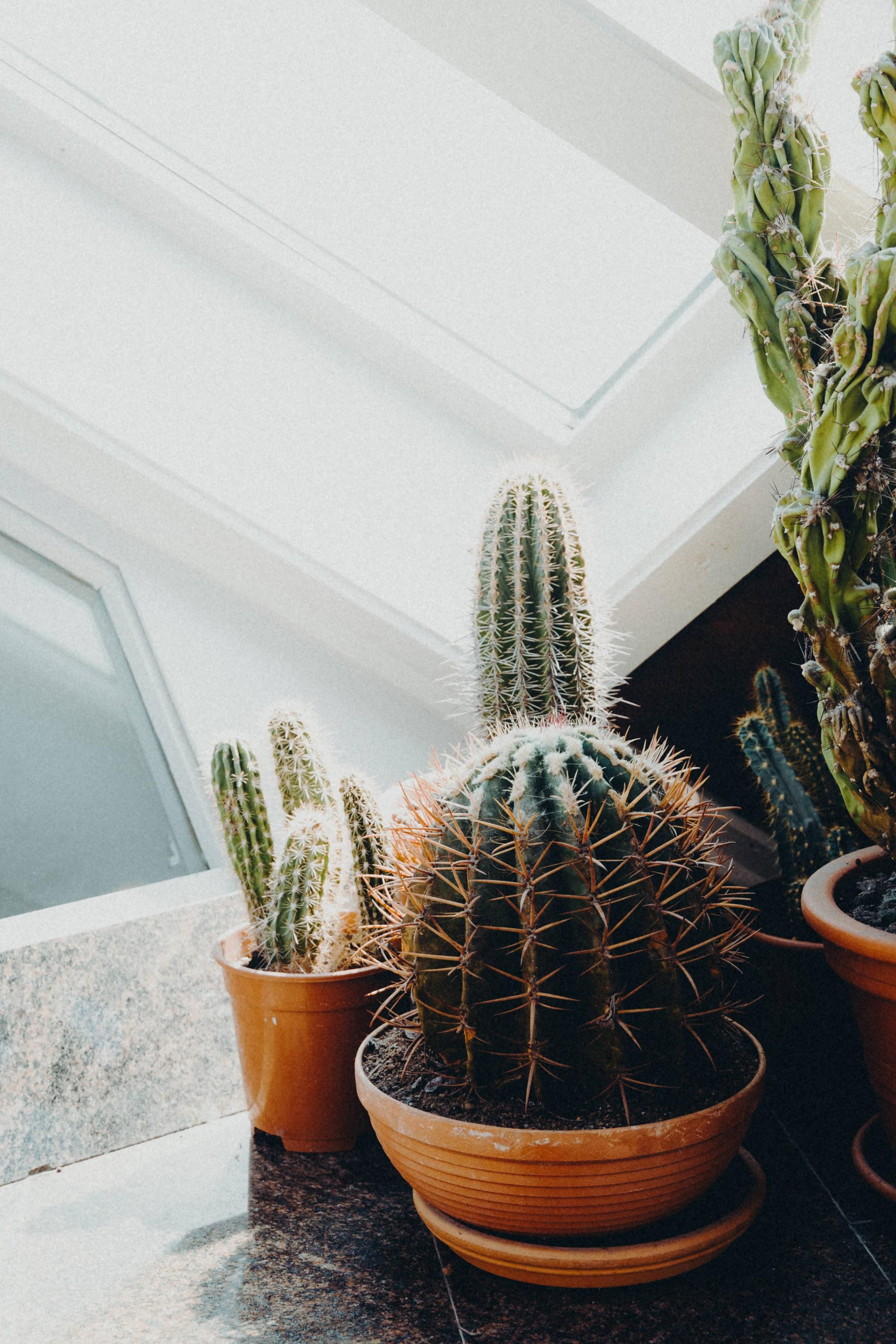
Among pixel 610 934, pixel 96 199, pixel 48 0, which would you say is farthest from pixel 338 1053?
pixel 48 0

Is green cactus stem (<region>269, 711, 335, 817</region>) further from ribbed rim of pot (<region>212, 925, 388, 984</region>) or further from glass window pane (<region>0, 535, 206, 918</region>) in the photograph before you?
glass window pane (<region>0, 535, 206, 918</region>)

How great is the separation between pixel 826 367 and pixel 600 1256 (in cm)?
65

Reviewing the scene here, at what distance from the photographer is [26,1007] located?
968 mm

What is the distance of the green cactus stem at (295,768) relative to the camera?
102 cm

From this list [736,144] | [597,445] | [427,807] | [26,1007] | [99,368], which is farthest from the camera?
[597,445]

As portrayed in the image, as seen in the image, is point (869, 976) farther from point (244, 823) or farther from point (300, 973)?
point (244, 823)

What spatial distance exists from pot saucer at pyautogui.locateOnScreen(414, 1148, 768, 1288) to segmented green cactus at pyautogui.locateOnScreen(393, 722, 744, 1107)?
3.9 inches

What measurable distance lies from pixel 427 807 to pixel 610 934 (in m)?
0.18

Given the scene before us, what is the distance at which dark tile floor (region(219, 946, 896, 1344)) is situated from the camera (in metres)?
0.62

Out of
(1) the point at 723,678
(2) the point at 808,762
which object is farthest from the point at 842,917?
(1) the point at 723,678

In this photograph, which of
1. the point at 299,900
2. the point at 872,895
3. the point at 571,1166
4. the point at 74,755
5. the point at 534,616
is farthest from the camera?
the point at 74,755

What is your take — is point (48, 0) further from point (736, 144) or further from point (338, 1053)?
point (338, 1053)

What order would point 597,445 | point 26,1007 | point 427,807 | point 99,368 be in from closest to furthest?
point 427,807
point 26,1007
point 99,368
point 597,445

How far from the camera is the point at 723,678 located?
1.43 metres
